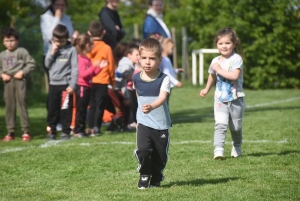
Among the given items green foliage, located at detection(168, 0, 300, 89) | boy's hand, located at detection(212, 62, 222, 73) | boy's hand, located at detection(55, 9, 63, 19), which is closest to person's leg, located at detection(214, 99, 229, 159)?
boy's hand, located at detection(212, 62, 222, 73)

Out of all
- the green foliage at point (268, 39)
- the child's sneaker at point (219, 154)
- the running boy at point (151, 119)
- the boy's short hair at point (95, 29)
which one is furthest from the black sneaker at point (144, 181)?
the green foliage at point (268, 39)

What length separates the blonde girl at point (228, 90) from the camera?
8.97 meters

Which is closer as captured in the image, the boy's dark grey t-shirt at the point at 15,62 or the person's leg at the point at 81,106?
the boy's dark grey t-shirt at the point at 15,62

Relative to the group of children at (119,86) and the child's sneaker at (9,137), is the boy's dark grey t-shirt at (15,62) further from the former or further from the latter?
the child's sneaker at (9,137)

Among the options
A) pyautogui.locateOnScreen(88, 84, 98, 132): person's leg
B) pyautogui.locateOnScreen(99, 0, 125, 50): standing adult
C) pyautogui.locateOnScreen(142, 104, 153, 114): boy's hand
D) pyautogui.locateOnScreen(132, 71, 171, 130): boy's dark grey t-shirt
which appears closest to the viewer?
pyautogui.locateOnScreen(142, 104, 153, 114): boy's hand

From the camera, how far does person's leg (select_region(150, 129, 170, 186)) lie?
7031mm

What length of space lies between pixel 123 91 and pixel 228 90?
4.75 metres

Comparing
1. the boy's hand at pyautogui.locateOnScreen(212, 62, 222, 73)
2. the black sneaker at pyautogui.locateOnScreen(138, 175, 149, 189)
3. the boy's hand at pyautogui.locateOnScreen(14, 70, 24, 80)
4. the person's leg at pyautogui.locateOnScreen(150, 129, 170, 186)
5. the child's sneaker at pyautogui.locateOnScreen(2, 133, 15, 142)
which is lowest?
the child's sneaker at pyautogui.locateOnScreen(2, 133, 15, 142)

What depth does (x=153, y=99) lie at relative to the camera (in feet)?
23.2

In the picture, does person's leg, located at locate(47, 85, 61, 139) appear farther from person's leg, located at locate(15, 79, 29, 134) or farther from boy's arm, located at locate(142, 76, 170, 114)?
boy's arm, located at locate(142, 76, 170, 114)

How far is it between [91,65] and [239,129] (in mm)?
4056

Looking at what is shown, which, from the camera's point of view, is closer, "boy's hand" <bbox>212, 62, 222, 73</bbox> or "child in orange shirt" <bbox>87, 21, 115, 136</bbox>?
"boy's hand" <bbox>212, 62, 222, 73</bbox>

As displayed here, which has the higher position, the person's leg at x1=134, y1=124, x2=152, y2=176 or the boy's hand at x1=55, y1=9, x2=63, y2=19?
the boy's hand at x1=55, y1=9, x2=63, y2=19

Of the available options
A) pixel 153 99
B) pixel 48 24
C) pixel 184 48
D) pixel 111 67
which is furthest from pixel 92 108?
pixel 184 48
